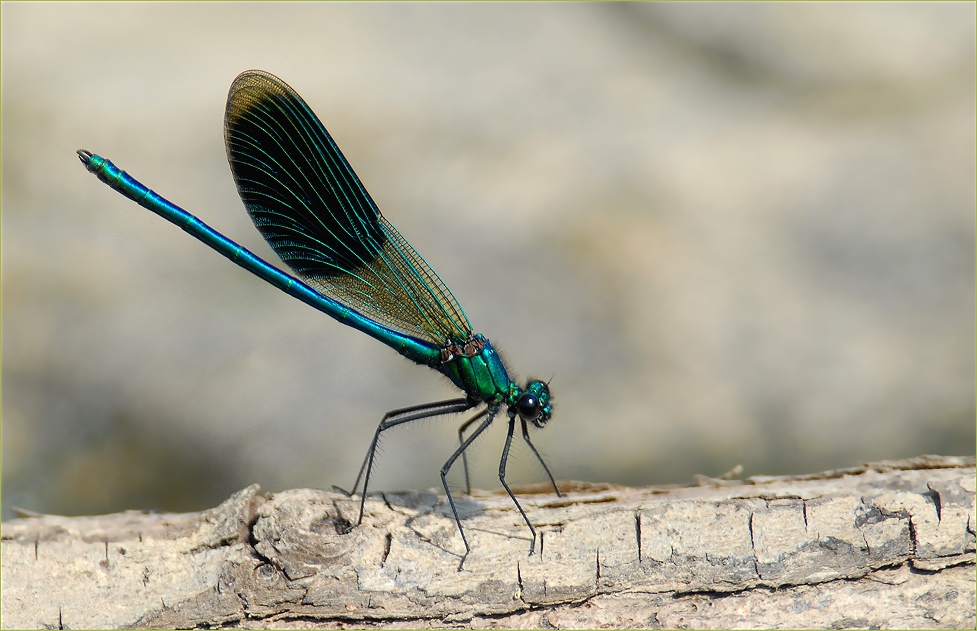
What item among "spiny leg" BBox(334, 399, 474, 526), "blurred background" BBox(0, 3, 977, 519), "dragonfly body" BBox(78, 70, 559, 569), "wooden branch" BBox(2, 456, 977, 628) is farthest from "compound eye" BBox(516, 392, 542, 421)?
"blurred background" BBox(0, 3, 977, 519)

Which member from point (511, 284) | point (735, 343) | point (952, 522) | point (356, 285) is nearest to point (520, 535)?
point (356, 285)

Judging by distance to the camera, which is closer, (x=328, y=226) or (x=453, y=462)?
(x=453, y=462)

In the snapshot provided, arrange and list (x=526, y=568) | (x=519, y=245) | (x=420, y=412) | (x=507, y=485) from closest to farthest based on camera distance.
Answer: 1. (x=526, y=568)
2. (x=507, y=485)
3. (x=420, y=412)
4. (x=519, y=245)

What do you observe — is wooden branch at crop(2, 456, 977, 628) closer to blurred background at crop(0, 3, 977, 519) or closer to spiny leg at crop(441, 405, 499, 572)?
spiny leg at crop(441, 405, 499, 572)

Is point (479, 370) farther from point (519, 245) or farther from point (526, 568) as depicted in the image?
point (519, 245)

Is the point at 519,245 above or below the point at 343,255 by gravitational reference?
above

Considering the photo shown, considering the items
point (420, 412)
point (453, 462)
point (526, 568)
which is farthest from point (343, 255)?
point (526, 568)

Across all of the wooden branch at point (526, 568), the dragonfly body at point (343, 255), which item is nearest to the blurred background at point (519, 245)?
the dragonfly body at point (343, 255)

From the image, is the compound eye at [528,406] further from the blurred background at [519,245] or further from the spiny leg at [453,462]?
the blurred background at [519,245]
